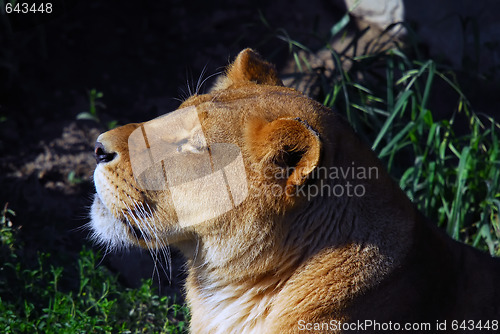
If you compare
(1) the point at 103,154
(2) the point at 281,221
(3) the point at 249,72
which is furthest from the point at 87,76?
(2) the point at 281,221

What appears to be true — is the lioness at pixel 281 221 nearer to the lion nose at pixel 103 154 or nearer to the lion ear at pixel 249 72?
the lion nose at pixel 103 154

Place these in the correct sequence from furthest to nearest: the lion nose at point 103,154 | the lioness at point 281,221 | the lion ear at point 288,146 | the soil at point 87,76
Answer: the soil at point 87,76, the lion nose at point 103,154, the lioness at point 281,221, the lion ear at point 288,146

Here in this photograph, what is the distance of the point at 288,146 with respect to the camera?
6.00 ft

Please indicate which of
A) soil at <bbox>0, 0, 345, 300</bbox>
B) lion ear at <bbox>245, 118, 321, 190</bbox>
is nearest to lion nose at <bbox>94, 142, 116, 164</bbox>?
lion ear at <bbox>245, 118, 321, 190</bbox>

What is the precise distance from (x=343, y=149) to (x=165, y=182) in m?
0.54

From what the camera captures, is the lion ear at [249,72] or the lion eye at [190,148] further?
the lion ear at [249,72]

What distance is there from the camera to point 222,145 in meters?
1.97

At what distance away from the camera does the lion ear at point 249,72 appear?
231 centimetres

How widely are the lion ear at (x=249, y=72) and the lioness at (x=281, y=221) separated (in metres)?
0.21

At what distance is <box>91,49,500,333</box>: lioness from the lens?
6.32 ft

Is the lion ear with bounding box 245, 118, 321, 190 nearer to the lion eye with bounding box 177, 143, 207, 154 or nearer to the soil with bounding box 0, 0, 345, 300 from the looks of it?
the lion eye with bounding box 177, 143, 207, 154

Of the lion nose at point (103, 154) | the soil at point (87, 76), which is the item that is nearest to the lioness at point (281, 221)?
the lion nose at point (103, 154)

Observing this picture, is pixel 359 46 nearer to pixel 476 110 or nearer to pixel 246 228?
pixel 476 110

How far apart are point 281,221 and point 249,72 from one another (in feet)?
2.02
